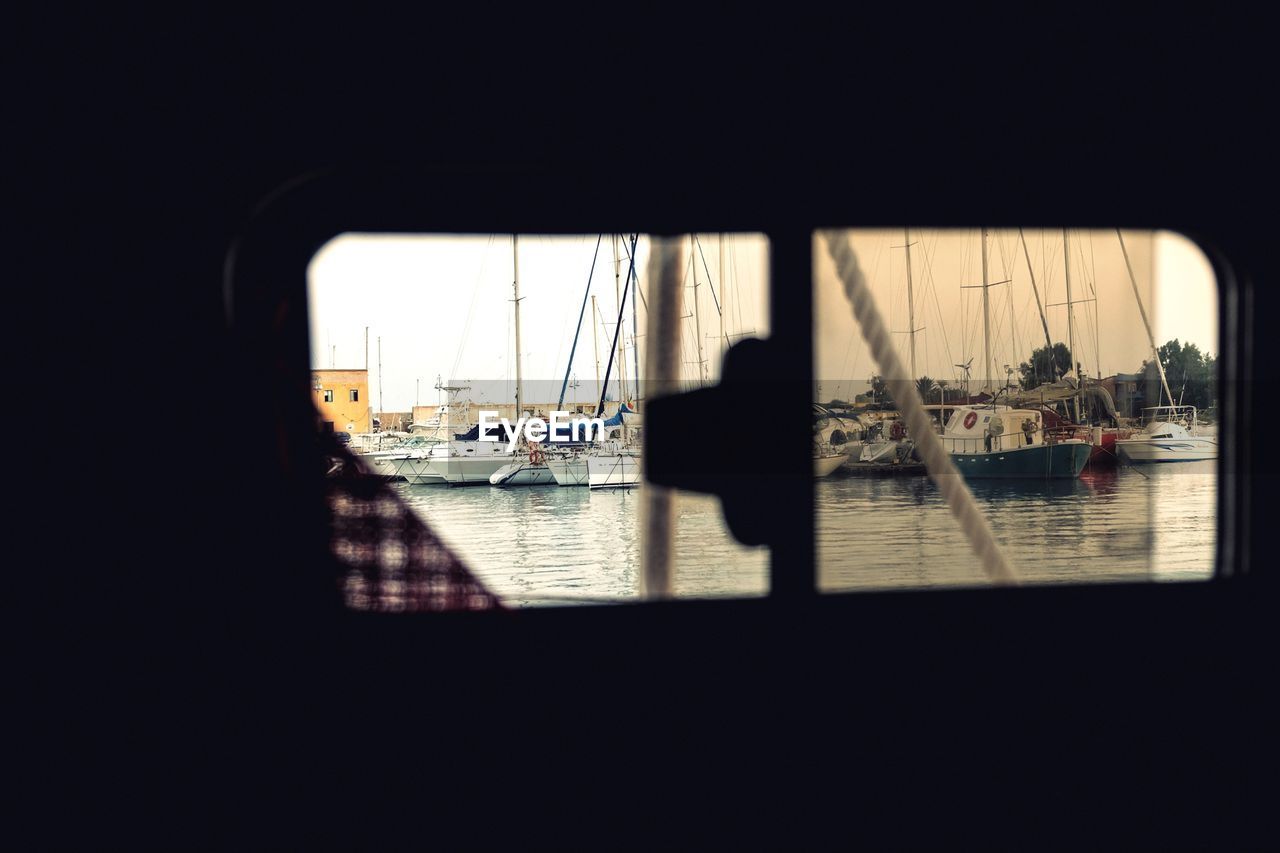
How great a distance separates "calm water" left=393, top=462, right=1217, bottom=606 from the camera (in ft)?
56.0

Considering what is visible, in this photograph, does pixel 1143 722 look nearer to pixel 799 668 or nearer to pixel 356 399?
pixel 799 668

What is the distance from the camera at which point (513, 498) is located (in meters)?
28.3

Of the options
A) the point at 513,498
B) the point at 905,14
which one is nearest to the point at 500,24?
the point at 905,14

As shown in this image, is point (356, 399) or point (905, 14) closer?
point (905, 14)

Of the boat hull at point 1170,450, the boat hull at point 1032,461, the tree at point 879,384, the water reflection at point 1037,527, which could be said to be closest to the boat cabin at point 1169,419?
the boat hull at point 1170,450

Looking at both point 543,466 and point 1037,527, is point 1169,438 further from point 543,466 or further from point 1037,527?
point 543,466

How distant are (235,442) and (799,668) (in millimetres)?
827

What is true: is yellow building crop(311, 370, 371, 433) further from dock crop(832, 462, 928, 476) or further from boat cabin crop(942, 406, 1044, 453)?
dock crop(832, 462, 928, 476)

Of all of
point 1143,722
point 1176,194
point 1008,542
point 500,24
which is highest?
point 500,24

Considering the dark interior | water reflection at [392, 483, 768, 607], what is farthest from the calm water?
the dark interior

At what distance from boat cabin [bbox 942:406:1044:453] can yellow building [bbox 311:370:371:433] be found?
843 inches

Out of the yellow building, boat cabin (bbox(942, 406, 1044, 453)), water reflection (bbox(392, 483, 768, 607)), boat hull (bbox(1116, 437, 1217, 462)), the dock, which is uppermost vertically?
the yellow building

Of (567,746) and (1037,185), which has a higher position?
(1037,185)

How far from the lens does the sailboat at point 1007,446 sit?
2308 cm
